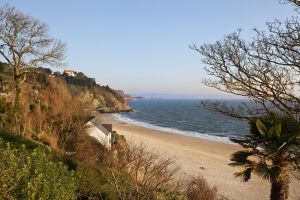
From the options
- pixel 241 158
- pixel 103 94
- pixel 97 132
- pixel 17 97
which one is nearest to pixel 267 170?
pixel 241 158

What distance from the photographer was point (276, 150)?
11.2 m

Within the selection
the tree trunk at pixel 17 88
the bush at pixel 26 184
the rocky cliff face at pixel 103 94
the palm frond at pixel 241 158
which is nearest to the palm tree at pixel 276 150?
the palm frond at pixel 241 158

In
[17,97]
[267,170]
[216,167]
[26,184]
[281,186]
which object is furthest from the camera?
[216,167]

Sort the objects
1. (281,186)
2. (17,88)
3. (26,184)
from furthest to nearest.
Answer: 1. (17,88)
2. (281,186)
3. (26,184)

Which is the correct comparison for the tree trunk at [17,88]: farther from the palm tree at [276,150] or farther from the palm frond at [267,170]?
the palm frond at [267,170]

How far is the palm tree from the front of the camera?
37.1 feet

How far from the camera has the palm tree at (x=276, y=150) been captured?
11297 millimetres

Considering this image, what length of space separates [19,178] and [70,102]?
2538cm

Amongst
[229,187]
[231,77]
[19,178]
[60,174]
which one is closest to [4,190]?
[19,178]

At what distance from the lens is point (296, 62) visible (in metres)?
10.5

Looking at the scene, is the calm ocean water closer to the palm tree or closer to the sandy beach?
the sandy beach

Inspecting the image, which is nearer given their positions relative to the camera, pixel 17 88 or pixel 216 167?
pixel 17 88

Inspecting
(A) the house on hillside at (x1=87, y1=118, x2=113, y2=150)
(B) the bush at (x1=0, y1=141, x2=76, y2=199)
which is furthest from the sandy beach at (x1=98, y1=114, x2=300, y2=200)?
(B) the bush at (x1=0, y1=141, x2=76, y2=199)

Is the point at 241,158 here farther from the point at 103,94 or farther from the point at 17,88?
the point at 103,94
